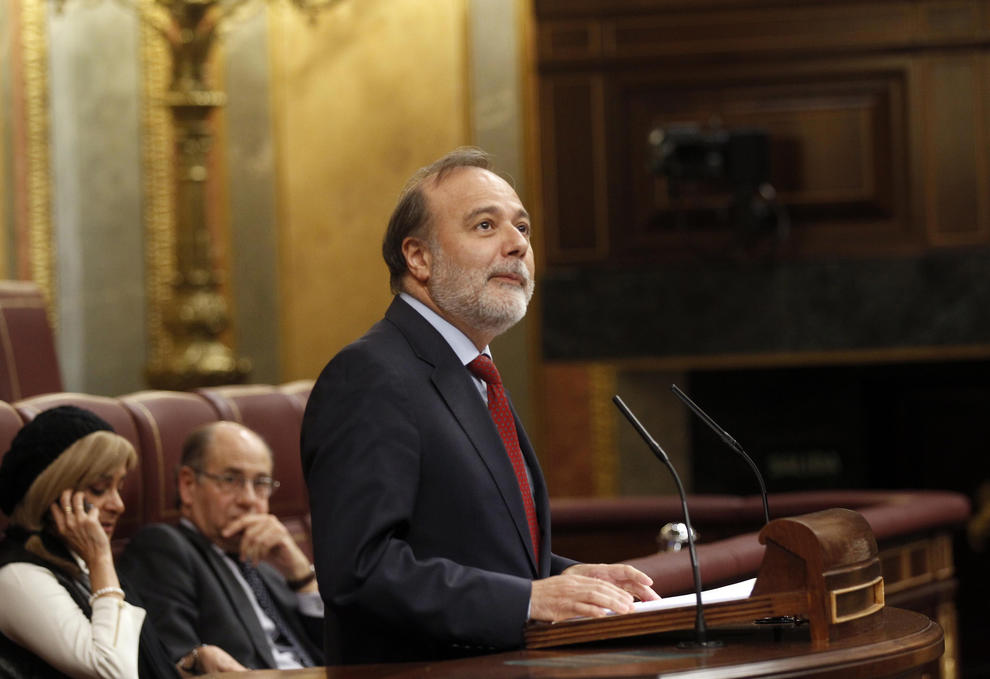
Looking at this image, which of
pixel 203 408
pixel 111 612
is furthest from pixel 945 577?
pixel 111 612

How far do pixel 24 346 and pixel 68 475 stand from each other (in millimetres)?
1482

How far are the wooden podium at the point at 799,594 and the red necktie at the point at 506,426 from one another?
32cm

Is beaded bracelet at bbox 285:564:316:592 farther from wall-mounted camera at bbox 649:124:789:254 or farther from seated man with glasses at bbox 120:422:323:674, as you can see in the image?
wall-mounted camera at bbox 649:124:789:254

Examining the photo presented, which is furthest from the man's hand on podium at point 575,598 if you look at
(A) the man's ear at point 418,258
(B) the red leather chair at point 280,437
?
(B) the red leather chair at point 280,437

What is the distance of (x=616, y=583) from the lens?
196 centimetres

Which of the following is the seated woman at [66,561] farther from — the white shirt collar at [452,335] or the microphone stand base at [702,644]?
the microphone stand base at [702,644]

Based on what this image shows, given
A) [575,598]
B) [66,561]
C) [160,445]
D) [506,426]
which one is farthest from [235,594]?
[575,598]

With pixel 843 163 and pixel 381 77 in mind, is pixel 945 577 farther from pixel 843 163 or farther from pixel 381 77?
pixel 381 77

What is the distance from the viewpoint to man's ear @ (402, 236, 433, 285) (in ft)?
6.95

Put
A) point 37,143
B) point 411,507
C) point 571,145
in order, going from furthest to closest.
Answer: point 571,145, point 37,143, point 411,507

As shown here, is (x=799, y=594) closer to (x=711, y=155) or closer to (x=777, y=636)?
(x=777, y=636)

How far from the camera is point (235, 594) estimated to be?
130 inches

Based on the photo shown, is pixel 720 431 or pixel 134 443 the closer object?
pixel 720 431

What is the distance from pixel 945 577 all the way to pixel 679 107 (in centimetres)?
273
